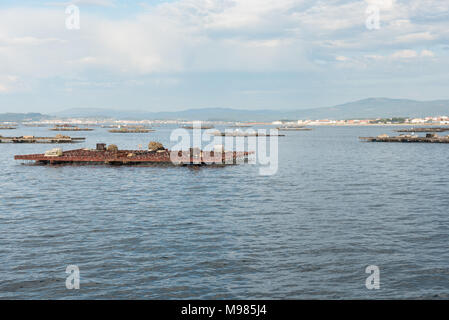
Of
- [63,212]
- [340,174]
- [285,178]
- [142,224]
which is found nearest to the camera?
[142,224]

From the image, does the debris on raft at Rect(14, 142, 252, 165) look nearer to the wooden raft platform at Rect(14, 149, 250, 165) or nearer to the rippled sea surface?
the wooden raft platform at Rect(14, 149, 250, 165)

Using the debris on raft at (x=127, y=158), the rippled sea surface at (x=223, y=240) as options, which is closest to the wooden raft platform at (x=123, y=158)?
the debris on raft at (x=127, y=158)

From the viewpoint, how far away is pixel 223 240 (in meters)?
23.8

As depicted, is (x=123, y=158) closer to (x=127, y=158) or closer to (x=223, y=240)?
(x=127, y=158)

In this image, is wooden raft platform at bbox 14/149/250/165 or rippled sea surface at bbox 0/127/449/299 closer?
rippled sea surface at bbox 0/127/449/299

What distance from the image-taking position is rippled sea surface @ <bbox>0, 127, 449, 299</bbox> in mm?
17328

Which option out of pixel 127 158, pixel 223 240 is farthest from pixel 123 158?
pixel 223 240

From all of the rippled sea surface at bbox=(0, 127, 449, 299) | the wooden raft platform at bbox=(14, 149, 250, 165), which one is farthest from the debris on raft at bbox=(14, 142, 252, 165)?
the rippled sea surface at bbox=(0, 127, 449, 299)

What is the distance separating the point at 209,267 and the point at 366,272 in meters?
6.79

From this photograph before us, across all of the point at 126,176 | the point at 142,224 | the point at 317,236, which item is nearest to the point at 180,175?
the point at 126,176

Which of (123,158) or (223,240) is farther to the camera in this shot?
(123,158)
